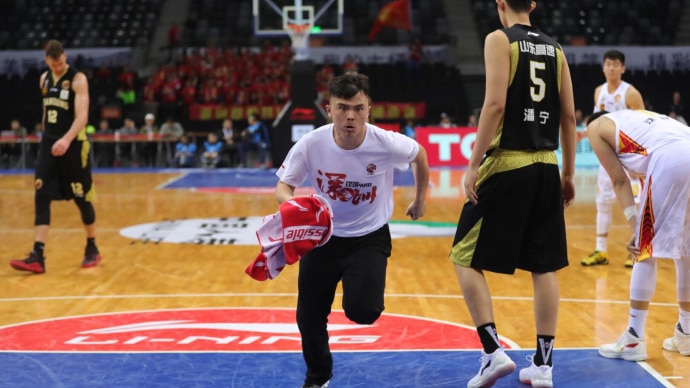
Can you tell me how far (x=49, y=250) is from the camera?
9211 mm

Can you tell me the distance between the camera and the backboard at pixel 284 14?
2112 centimetres

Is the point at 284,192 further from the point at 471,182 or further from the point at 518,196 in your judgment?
the point at 518,196

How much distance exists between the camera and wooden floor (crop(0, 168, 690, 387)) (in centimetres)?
588

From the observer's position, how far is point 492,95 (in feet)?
14.0

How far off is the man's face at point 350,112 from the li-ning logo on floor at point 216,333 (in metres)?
1.51

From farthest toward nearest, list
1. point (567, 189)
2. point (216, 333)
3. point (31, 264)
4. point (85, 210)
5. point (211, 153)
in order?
point (211, 153) → point (85, 210) → point (31, 264) → point (216, 333) → point (567, 189)

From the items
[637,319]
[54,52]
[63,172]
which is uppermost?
[54,52]

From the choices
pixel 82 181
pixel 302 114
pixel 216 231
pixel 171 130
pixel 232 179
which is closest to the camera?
pixel 82 181

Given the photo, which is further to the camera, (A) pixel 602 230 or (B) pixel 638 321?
(A) pixel 602 230

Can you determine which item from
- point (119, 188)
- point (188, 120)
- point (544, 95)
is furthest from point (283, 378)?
point (188, 120)

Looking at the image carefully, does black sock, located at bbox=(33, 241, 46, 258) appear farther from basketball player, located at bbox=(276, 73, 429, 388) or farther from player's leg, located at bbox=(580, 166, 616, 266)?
player's leg, located at bbox=(580, 166, 616, 266)

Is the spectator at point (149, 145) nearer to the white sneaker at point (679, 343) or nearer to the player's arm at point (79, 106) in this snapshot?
the player's arm at point (79, 106)

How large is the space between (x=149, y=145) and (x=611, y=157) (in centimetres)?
1972

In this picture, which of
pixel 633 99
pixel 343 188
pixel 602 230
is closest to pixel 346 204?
pixel 343 188
